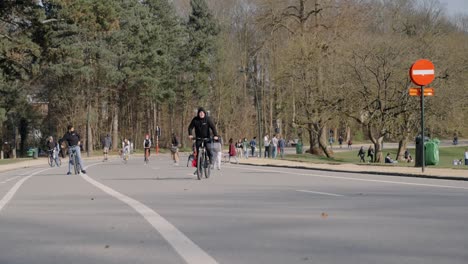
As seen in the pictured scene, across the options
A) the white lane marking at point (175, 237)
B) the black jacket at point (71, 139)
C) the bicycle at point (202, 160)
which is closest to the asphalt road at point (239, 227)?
the white lane marking at point (175, 237)

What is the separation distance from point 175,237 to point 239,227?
109 centimetres

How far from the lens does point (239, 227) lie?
9375 millimetres

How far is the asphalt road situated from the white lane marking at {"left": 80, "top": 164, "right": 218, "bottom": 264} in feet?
0.04

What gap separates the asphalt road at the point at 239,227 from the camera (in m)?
7.29

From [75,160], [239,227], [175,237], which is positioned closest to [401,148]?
[75,160]

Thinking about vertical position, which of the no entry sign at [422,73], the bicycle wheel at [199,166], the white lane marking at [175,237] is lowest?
the white lane marking at [175,237]

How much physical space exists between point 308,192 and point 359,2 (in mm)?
37847

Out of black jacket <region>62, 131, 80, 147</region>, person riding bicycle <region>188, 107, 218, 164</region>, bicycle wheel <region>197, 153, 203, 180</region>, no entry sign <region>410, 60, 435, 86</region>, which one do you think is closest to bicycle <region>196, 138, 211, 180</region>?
bicycle wheel <region>197, 153, 203, 180</region>

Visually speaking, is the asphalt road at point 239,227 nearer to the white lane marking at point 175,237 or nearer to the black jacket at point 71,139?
the white lane marking at point 175,237

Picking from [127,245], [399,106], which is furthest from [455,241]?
[399,106]

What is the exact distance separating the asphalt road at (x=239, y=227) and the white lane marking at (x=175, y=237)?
1 cm

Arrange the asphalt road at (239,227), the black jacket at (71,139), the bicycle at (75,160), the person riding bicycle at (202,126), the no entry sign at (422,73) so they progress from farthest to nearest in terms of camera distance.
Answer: the black jacket at (71,139)
the bicycle at (75,160)
the no entry sign at (422,73)
the person riding bicycle at (202,126)
the asphalt road at (239,227)

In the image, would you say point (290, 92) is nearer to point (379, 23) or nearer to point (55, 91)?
point (379, 23)

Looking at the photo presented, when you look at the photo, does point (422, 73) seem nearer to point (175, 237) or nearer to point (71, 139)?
point (71, 139)
